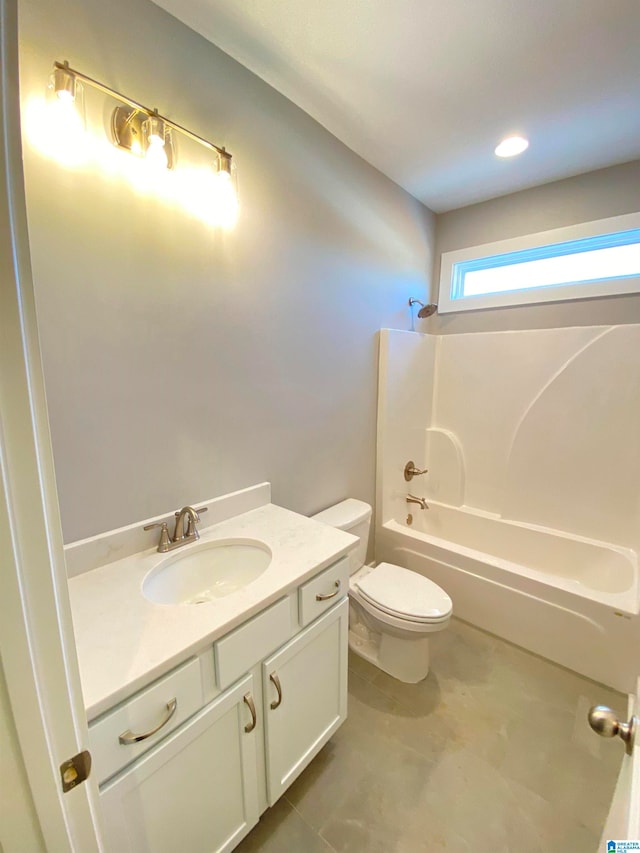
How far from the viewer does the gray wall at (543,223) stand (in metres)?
2.02

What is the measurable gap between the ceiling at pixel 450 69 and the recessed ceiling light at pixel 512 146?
0.14 feet

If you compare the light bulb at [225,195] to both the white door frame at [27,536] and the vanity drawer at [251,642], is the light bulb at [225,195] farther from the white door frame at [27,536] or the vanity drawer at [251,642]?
the vanity drawer at [251,642]

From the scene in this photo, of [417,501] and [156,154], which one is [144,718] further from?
[417,501]

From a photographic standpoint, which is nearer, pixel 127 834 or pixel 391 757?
pixel 127 834

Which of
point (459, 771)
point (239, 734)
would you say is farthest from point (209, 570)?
point (459, 771)

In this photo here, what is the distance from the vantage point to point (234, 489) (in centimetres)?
152

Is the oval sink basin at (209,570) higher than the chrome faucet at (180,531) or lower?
lower

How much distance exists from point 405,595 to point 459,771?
0.63m

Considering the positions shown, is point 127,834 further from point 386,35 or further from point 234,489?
point 386,35

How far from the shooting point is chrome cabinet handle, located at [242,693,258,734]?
3.25 ft

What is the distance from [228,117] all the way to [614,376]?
7.64 ft

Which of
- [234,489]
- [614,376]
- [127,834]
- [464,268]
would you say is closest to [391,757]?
[127,834]

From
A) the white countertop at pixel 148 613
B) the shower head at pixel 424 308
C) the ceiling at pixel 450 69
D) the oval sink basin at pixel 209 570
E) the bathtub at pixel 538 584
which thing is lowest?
the bathtub at pixel 538 584

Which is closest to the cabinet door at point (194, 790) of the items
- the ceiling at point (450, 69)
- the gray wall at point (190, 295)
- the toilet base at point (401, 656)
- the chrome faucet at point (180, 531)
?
the chrome faucet at point (180, 531)
